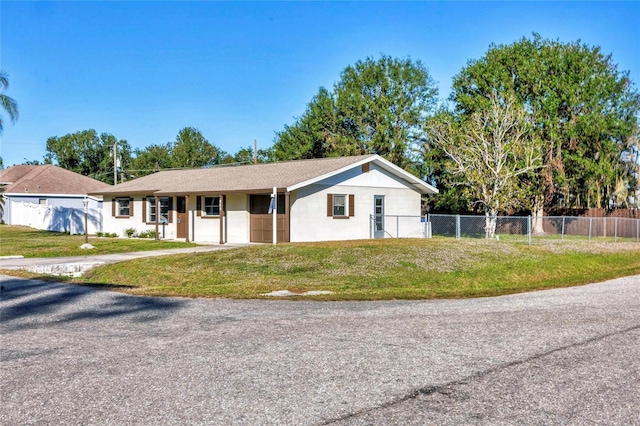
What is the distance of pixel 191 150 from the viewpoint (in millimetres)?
79000

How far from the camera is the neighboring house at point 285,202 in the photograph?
26719 millimetres

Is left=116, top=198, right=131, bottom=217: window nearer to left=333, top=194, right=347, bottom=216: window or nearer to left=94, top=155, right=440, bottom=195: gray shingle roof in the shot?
left=94, top=155, right=440, bottom=195: gray shingle roof

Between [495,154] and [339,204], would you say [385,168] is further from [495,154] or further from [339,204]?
[495,154]

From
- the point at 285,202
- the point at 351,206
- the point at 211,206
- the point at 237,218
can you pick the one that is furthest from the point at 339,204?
the point at 211,206

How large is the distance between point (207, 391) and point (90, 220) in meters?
34.6

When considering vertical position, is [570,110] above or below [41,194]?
above

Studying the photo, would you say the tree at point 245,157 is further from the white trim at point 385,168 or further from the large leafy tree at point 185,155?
the white trim at point 385,168

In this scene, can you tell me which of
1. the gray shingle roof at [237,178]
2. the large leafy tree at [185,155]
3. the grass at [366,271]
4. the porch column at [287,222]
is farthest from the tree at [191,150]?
the grass at [366,271]

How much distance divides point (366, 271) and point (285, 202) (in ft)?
32.1

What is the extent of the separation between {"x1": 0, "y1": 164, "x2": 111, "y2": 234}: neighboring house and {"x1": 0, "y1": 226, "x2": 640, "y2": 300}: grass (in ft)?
76.5

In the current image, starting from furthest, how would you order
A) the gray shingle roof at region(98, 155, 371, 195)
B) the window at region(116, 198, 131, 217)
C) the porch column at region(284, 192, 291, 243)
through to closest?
the window at region(116, 198, 131, 217) < the gray shingle roof at region(98, 155, 371, 195) < the porch column at region(284, 192, 291, 243)

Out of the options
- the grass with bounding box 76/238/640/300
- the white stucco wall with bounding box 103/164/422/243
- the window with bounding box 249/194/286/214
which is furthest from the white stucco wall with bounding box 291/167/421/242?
the grass with bounding box 76/238/640/300

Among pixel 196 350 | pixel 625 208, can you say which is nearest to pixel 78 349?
pixel 196 350

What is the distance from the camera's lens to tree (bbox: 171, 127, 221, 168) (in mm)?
78062
